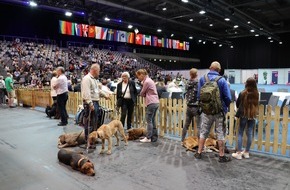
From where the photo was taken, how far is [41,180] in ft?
10.7

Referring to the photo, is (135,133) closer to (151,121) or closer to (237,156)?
(151,121)

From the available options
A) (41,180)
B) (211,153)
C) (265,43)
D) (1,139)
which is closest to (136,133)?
(211,153)

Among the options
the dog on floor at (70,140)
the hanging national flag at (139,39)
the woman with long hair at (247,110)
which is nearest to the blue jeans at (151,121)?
the dog on floor at (70,140)

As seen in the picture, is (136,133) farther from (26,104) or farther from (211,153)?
(26,104)

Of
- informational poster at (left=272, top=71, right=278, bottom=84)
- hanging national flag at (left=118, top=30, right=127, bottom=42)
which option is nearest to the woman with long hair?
hanging national flag at (left=118, top=30, right=127, bottom=42)

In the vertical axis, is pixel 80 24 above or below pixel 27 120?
above

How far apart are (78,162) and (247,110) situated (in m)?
2.70

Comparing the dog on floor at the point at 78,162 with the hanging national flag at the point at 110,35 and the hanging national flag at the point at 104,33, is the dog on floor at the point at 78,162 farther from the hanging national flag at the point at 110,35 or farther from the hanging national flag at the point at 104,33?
the hanging national flag at the point at 110,35

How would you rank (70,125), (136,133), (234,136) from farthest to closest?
(70,125) < (136,133) < (234,136)

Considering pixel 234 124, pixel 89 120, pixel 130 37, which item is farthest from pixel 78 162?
pixel 130 37

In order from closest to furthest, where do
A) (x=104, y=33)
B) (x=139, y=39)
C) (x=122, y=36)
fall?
(x=104, y=33) → (x=122, y=36) → (x=139, y=39)

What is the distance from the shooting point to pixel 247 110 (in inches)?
154

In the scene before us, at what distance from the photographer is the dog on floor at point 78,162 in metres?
3.43

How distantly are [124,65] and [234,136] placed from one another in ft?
71.5
